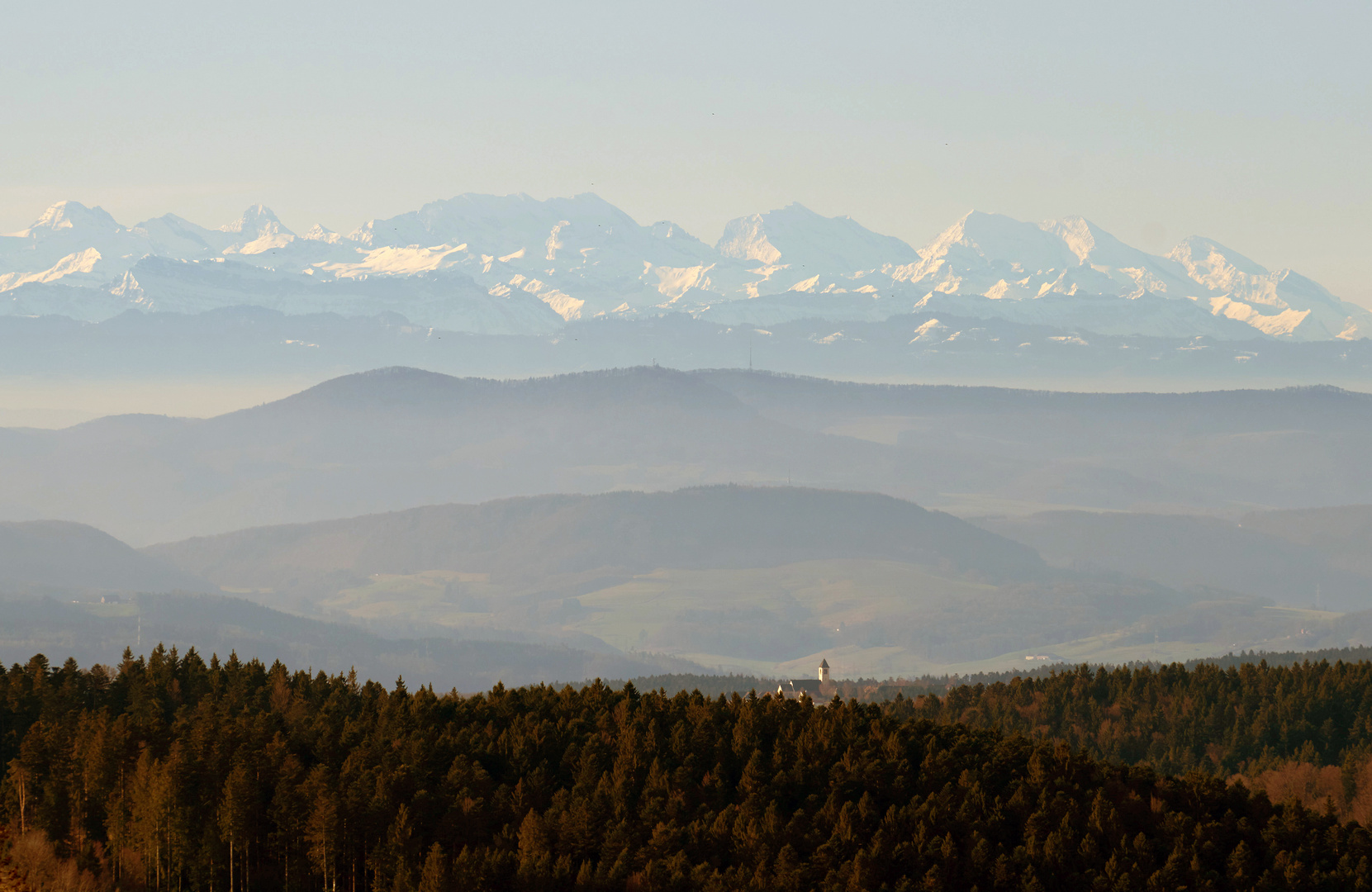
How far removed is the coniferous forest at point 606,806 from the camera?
9850cm

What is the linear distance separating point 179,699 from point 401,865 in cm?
6363

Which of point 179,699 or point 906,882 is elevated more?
point 179,699

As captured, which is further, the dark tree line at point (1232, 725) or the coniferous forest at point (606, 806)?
the dark tree line at point (1232, 725)

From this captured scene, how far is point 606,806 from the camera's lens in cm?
10688

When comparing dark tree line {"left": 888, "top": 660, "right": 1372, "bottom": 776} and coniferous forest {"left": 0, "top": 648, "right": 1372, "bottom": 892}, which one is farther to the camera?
dark tree line {"left": 888, "top": 660, "right": 1372, "bottom": 776}

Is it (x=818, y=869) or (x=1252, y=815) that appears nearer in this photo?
(x=818, y=869)

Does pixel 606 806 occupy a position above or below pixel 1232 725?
above

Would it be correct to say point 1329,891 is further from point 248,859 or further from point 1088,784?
point 248,859

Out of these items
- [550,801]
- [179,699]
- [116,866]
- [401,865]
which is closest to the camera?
[401,865]

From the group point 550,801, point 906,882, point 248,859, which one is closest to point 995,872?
point 906,882

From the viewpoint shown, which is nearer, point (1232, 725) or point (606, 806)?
point (606, 806)

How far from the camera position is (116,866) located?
102 m

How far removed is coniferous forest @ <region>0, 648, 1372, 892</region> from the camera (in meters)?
98.5

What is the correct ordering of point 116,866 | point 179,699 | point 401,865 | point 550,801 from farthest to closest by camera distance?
1. point 179,699
2. point 550,801
3. point 116,866
4. point 401,865
